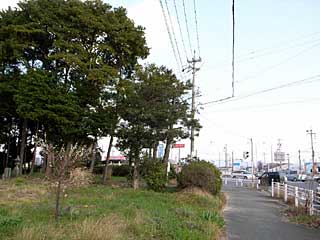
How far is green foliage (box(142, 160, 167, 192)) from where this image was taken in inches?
882

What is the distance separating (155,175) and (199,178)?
252 cm

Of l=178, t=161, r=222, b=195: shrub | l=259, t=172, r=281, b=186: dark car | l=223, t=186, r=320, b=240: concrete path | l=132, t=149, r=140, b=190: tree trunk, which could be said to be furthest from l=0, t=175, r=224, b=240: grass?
l=259, t=172, r=281, b=186: dark car

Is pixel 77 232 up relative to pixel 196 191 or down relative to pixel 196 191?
down

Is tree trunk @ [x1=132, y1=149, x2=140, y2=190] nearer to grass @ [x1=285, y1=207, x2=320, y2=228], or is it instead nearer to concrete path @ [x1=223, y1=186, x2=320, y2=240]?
concrete path @ [x1=223, y1=186, x2=320, y2=240]

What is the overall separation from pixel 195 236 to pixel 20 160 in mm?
26594

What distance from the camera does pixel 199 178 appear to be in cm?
2128

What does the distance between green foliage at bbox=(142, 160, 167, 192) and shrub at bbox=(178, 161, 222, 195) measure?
986 mm

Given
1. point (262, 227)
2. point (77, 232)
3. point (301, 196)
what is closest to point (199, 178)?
point (301, 196)

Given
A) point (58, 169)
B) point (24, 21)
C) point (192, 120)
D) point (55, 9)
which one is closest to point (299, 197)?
point (192, 120)

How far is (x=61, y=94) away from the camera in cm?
2880

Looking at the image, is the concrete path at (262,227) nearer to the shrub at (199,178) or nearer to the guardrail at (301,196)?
the guardrail at (301,196)

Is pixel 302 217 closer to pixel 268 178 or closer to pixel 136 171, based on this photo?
pixel 136 171

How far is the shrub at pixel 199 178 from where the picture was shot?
69.8 feet

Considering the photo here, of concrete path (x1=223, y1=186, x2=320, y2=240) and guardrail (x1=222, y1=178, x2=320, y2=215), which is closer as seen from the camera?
concrete path (x1=223, y1=186, x2=320, y2=240)
